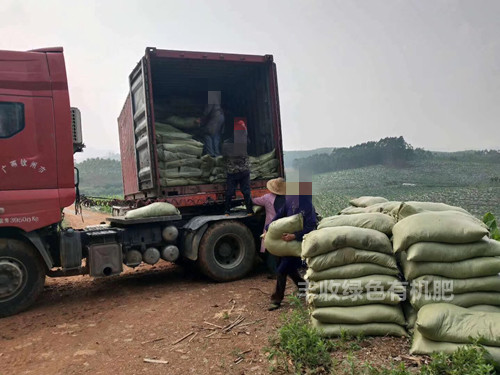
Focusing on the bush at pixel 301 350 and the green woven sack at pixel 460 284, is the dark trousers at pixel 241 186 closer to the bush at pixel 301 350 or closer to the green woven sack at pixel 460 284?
the bush at pixel 301 350

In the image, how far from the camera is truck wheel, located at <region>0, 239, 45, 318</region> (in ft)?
→ 14.9

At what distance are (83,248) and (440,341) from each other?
4.17m

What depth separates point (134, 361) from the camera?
3264 mm

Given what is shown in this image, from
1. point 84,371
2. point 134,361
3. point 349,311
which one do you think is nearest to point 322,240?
point 349,311

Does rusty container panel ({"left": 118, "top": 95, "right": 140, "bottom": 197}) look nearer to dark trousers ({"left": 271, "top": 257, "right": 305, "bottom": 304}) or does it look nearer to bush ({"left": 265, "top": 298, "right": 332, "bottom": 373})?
dark trousers ({"left": 271, "top": 257, "right": 305, "bottom": 304})

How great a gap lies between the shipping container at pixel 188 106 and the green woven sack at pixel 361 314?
303 centimetres

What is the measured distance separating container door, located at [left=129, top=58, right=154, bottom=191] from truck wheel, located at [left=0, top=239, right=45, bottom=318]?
1804 mm

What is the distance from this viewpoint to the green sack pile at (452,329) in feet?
9.05

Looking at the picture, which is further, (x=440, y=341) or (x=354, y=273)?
(x=354, y=273)

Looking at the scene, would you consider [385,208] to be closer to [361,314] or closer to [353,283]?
[353,283]

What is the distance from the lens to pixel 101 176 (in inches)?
2409

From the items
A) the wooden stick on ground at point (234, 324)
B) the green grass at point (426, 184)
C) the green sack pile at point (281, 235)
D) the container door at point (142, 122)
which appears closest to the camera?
the wooden stick on ground at point (234, 324)

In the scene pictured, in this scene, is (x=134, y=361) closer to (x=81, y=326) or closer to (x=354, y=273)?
(x=81, y=326)

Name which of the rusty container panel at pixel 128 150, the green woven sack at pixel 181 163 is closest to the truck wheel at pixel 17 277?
the green woven sack at pixel 181 163
